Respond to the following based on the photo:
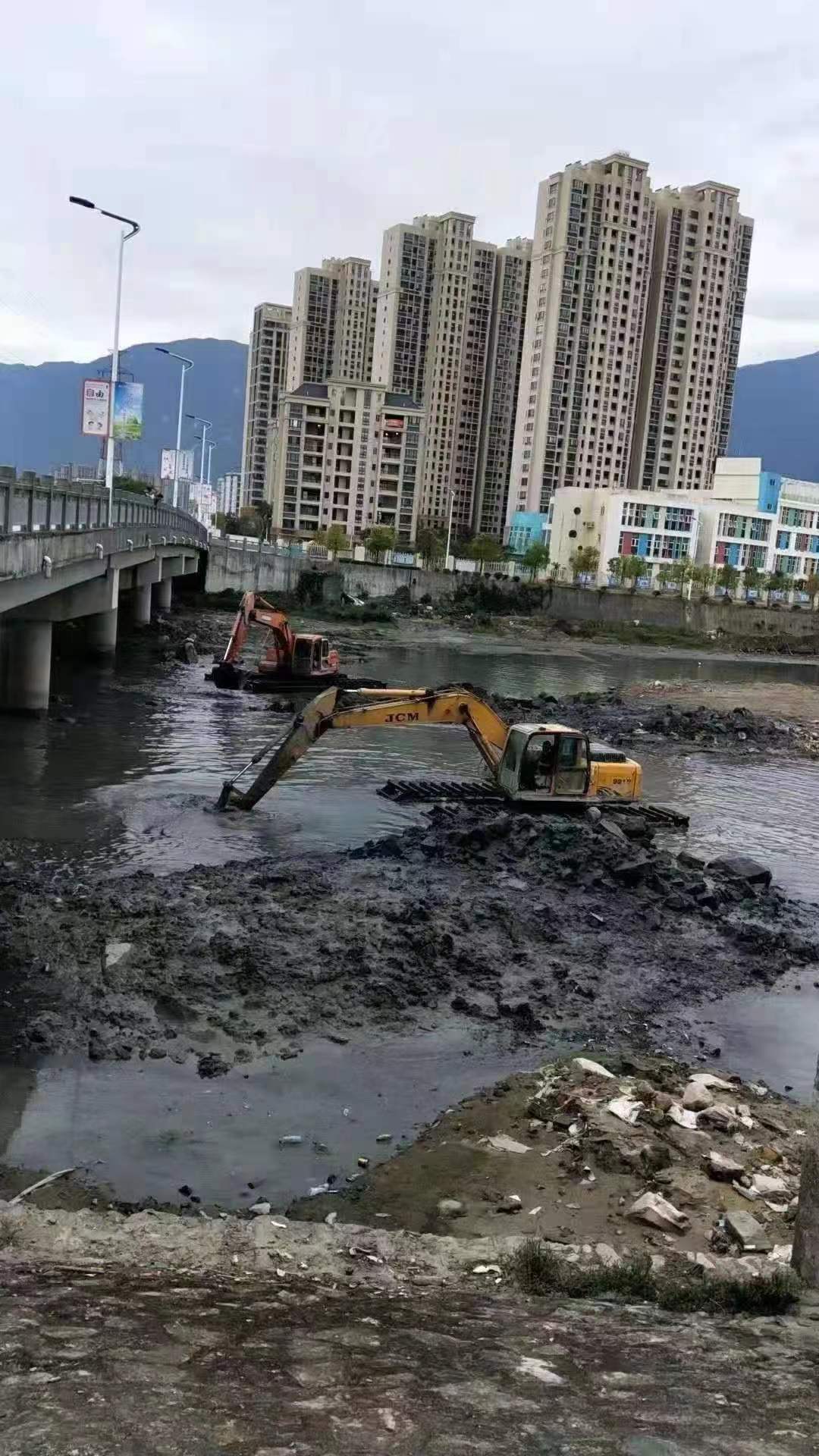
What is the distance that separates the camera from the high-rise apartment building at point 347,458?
154250mm

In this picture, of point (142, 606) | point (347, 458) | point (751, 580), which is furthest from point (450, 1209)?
point (347, 458)

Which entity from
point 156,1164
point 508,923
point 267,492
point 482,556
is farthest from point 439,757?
point 267,492

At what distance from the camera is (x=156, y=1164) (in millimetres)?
11039

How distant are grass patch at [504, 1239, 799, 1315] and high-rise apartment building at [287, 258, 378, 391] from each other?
189209 millimetres

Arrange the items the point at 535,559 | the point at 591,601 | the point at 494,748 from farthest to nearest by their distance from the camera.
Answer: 1. the point at 535,559
2. the point at 591,601
3. the point at 494,748

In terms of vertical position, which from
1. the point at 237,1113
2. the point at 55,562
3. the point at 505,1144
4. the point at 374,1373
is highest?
the point at 55,562

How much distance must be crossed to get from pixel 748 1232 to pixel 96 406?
4217 cm

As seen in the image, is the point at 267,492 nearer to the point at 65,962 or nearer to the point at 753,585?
the point at 753,585

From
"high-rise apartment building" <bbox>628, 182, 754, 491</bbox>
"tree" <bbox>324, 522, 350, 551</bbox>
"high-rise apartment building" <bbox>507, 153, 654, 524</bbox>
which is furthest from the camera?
"high-rise apartment building" <bbox>628, 182, 754, 491</bbox>

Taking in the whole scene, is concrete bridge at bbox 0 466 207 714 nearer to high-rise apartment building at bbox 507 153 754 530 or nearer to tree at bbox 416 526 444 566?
tree at bbox 416 526 444 566

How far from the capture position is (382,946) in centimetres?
1708

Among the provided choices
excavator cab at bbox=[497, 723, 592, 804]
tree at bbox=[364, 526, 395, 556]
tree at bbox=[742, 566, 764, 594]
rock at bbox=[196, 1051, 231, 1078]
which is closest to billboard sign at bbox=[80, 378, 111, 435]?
excavator cab at bbox=[497, 723, 592, 804]

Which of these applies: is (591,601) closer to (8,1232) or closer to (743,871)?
(743,871)

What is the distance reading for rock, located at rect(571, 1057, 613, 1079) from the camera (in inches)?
517
